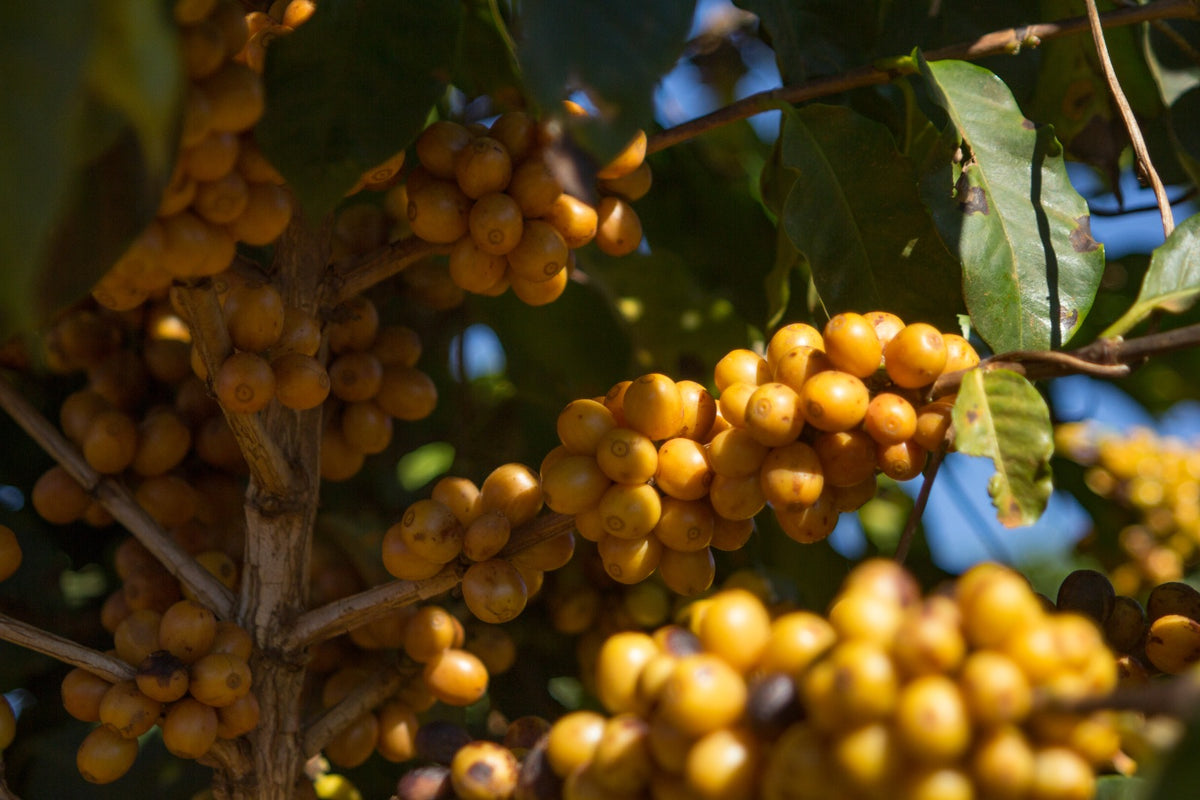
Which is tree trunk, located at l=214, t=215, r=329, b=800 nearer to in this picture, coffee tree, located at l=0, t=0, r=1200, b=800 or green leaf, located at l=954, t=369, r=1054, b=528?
coffee tree, located at l=0, t=0, r=1200, b=800

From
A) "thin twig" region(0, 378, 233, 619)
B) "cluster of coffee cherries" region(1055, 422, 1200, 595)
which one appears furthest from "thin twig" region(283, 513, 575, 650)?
"cluster of coffee cherries" region(1055, 422, 1200, 595)

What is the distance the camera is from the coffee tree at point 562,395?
661 millimetres

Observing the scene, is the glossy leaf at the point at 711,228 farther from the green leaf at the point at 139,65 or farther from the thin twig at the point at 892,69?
the green leaf at the point at 139,65

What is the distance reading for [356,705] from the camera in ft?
4.13

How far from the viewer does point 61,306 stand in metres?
0.81

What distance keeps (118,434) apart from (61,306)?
1.72ft

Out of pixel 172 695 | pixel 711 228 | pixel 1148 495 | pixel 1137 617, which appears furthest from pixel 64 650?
pixel 1148 495

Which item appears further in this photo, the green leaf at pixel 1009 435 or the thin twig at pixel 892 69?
the thin twig at pixel 892 69

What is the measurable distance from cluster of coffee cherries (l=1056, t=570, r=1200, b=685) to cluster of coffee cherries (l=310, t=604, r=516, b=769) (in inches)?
25.7

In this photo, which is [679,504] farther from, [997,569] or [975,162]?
[975,162]

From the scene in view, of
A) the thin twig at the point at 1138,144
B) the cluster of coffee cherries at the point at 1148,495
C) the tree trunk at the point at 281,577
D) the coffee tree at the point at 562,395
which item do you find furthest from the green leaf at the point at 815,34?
the cluster of coffee cherries at the point at 1148,495

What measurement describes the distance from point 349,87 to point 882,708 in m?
0.73

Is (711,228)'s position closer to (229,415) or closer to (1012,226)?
(1012,226)

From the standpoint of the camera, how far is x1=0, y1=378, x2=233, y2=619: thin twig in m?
1.20
